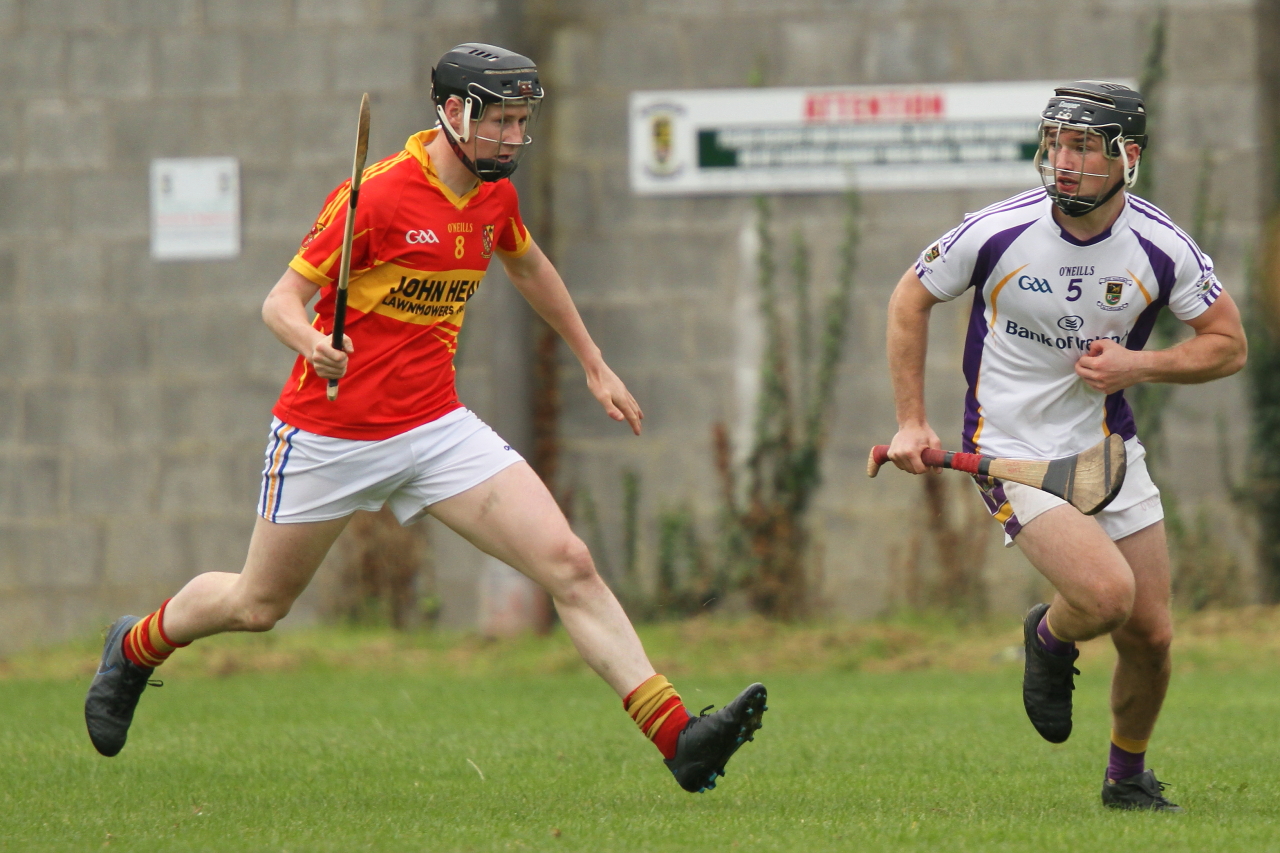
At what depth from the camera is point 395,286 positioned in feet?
16.4

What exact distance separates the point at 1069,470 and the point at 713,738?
4.22 ft

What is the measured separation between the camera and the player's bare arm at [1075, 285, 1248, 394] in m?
4.85

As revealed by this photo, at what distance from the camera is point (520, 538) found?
4.96m

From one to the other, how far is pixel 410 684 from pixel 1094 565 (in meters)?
5.14

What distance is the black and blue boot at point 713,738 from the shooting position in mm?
4660

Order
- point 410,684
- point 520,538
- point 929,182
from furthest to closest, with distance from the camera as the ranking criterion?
point 929,182, point 410,684, point 520,538

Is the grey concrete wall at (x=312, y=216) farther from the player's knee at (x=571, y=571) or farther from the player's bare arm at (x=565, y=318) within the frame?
the player's knee at (x=571, y=571)

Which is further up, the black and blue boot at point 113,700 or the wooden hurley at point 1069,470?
the wooden hurley at point 1069,470

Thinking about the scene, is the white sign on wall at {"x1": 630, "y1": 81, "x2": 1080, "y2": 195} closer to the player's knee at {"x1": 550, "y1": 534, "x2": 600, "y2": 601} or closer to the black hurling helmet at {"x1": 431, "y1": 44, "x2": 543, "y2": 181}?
the black hurling helmet at {"x1": 431, "y1": 44, "x2": 543, "y2": 181}

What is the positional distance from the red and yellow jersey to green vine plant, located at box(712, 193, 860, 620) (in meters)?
5.57

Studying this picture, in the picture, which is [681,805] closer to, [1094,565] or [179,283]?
[1094,565]

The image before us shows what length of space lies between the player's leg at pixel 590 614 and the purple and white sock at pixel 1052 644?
0.99m

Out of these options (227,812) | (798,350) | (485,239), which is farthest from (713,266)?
(227,812)

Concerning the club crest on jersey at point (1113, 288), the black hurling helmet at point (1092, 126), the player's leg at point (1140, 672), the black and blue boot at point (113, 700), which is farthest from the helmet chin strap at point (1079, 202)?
the black and blue boot at point (113, 700)
